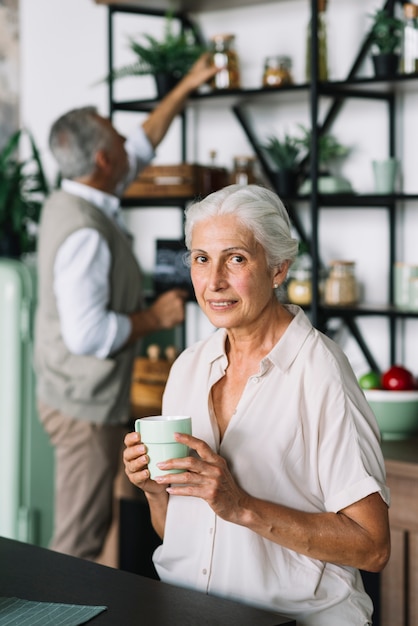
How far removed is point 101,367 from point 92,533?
0.55 metres

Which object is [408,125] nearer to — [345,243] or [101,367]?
[345,243]

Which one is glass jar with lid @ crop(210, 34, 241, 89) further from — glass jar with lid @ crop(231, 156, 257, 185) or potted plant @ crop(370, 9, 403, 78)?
potted plant @ crop(370, 9, 403, 78)

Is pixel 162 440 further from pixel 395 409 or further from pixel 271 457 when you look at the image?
pixel 395 409

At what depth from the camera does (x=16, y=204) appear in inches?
161

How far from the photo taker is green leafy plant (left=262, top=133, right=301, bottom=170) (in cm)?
361

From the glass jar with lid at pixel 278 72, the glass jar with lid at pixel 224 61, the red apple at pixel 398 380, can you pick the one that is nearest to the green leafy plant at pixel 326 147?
the glass jar with lid at pixel 278 72

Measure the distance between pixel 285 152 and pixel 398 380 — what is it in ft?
2.97

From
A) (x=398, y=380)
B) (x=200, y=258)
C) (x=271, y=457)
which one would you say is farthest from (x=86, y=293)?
(x=271, y=457)

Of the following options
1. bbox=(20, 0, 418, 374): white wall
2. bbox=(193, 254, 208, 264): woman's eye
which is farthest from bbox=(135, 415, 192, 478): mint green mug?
bbox=(20, 0, 418, 374): white wall

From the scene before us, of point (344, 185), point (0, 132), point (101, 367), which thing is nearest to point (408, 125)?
point (344, 185)

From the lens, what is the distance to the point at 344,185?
3.45m

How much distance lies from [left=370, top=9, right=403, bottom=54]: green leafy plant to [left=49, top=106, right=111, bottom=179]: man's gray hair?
0.90m

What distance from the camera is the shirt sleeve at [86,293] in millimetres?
3240

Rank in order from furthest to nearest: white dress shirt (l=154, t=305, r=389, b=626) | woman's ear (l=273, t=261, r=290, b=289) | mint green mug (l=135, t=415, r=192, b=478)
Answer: woman's ear (l=273, t=261, r=290, b=289) → white dress shirt (l=154, t=305, r=389, b=626) → mint green mug (l=135, t=415, r=192, b=478)
